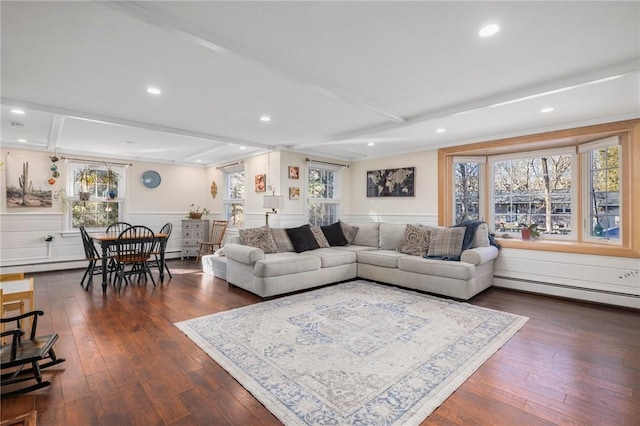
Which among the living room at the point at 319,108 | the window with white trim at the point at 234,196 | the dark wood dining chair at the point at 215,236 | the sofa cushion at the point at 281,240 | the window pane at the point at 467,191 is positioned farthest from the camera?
the dark wood dining chair at the point at 215,236

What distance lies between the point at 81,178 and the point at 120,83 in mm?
4260

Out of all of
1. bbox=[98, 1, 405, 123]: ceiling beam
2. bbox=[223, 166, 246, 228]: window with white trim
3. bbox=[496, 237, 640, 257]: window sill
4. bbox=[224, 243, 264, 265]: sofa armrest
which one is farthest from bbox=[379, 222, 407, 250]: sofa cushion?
bbox=[223, 166, 246, 228]: window with white trim

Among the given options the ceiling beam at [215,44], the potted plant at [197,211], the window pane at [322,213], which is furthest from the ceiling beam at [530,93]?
the potted plant at [197,211]

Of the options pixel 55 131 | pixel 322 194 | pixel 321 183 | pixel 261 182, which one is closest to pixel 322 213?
pixel 322 194

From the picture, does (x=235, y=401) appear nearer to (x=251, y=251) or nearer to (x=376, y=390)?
(x=376, y=390)

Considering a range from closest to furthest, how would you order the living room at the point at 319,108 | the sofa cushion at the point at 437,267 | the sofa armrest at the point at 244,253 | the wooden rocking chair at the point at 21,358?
the wooden rocking chair at the point at 21,358, the living room at the point at 319,108, the sofa cushion at the point at 437,267, the sofa armrest at the point at 244,253

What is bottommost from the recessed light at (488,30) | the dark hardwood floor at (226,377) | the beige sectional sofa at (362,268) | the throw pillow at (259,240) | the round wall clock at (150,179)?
the dark hardwood floor at (226,377)

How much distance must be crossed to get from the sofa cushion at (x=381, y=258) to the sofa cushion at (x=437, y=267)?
0.12 metres

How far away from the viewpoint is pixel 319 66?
253 centimetres

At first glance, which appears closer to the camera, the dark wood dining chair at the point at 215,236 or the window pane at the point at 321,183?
the window pane at the point at 321,183

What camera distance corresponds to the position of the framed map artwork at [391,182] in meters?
5.67

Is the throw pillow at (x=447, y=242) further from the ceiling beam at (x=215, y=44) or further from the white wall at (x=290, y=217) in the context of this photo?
the ceiling beam at (x=215, y=44)

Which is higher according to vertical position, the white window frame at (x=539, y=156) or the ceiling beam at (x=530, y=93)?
the ceiling beam at (x=530, y=93)

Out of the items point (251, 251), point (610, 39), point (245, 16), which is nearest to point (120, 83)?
point (245, 16)
